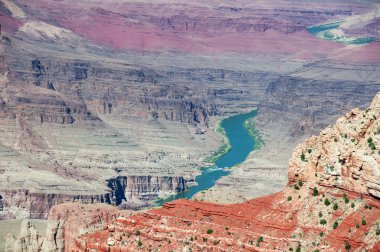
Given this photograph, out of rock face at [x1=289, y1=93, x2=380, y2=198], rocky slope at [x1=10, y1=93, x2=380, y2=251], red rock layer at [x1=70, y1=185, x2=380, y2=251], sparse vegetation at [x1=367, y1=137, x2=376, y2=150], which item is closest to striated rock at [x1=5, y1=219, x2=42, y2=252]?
rocky slope at [x1=10, y1=93, x2=380, y2=251]

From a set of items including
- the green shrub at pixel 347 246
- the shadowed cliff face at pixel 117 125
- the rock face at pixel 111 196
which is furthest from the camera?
the shadowed cliff face at pixel 117 125

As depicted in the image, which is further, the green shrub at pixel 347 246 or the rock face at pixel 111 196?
the rock face at pixel 111 196

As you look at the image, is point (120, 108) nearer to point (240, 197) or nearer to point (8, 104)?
point (8, 104)

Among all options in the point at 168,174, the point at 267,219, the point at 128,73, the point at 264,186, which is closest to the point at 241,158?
the point at 168,174

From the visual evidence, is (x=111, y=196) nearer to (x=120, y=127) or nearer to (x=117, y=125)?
(x=120, y=127)

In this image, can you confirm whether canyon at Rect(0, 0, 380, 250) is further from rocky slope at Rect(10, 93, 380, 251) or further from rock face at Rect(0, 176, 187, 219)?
rocky slope at Rect(10, 93, 380, 251)

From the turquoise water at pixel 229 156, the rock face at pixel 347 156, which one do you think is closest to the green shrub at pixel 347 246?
the rock face at pixel 347 156

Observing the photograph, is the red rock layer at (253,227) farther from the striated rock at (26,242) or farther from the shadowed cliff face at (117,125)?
the shadowed cliff face at (117,125)

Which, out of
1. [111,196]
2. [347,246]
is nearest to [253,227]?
[347,246]
